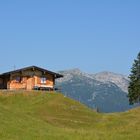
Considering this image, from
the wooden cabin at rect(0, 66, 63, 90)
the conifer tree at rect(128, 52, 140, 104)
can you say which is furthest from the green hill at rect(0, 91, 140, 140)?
the conifer tree at rect(128, 52, 140, 104)

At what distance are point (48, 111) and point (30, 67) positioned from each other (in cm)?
2746

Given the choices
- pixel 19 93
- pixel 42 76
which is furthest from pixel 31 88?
pixel 19 93

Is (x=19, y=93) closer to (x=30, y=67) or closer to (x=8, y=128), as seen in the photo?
(x=30, y=67)

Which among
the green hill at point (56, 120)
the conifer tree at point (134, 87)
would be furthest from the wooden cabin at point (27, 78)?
the conifer tree at point (134, 87)

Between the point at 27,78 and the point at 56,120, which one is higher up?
the point at 27,78

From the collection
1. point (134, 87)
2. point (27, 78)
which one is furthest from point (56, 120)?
point (134, 87)

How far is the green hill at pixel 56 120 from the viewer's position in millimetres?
42656

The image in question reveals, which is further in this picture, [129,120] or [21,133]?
[129,120]

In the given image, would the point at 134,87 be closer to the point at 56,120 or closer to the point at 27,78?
the point at 27,78

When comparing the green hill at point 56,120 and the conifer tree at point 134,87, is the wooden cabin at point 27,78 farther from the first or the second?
the conifer tree at point 134,87

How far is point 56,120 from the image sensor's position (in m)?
63.8

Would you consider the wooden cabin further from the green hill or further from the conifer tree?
the conifer tree

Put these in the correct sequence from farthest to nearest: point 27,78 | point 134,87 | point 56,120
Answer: point 134,87, point 27,78, point 56,120

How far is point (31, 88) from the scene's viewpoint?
101 metres
